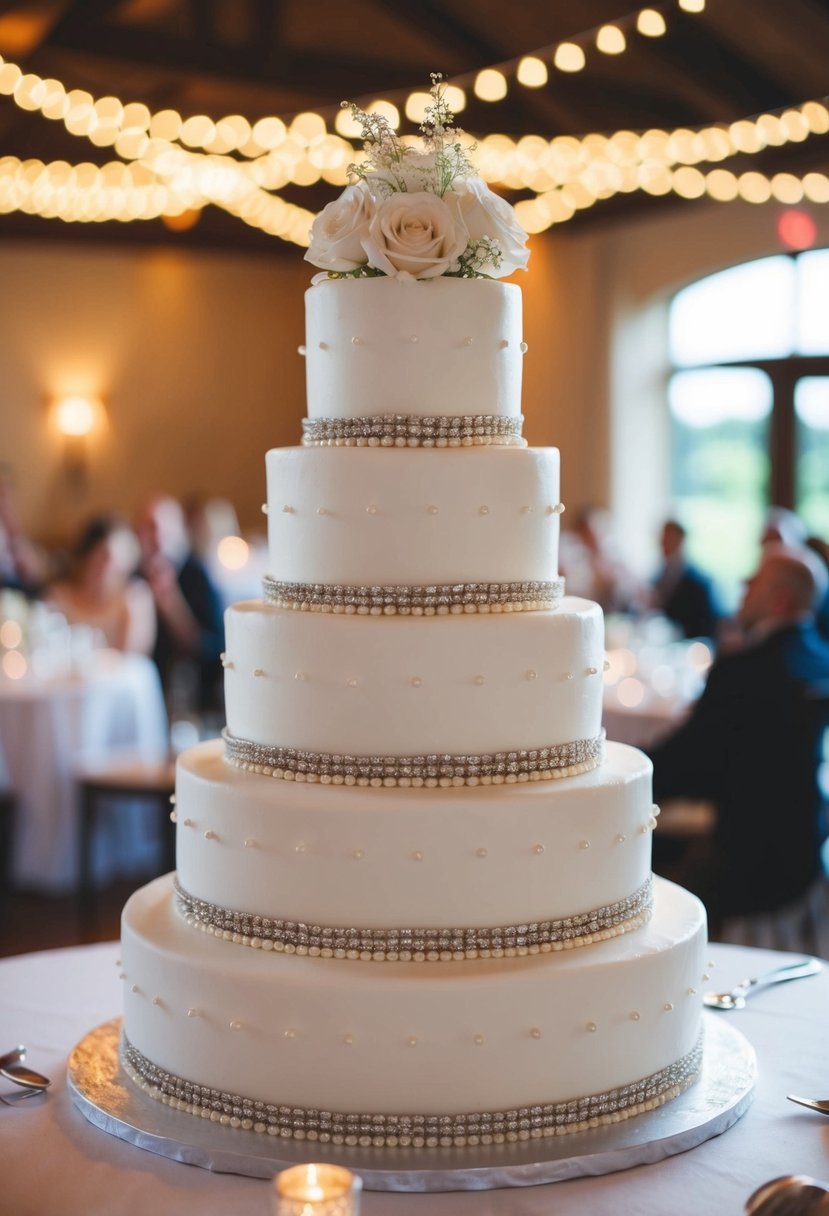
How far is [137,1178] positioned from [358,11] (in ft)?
34.4

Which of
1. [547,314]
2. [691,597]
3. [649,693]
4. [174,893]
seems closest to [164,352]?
[547,314]

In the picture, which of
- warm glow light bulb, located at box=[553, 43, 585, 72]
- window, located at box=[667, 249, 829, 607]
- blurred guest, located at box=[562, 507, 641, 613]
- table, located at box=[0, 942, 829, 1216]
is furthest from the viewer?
window, located at box=[667, 249, 829, 607]

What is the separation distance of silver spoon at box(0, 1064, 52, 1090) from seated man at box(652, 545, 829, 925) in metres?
2.78

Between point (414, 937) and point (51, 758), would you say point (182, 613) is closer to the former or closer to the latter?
point (51, 758)

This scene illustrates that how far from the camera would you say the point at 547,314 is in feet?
43.0

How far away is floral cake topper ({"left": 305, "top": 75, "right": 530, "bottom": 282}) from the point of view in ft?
7.13

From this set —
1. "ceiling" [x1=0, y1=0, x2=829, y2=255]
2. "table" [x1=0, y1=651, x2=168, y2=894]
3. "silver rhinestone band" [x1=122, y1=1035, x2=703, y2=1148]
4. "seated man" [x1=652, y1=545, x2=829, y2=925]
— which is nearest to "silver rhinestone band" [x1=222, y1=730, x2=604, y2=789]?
"silver rhinestone band" [x1=122, y1=1035, x2=703, y2=1148]

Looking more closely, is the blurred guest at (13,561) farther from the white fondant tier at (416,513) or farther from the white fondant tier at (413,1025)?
the white fondant tier at (413,1025)

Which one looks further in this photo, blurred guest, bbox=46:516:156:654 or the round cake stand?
blurred guest, bbox=46:516:156:654

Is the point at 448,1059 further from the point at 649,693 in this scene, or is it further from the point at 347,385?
the point at 649,693

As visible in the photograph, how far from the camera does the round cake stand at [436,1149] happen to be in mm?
1920

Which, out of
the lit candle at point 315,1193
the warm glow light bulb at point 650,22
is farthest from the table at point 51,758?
the lit candle at point 315,1193

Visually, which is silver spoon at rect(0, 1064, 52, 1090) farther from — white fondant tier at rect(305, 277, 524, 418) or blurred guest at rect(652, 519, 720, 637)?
blurred guest at rect(652, 519, 720, 637)

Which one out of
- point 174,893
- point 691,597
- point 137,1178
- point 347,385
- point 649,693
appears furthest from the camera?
point 691,597
